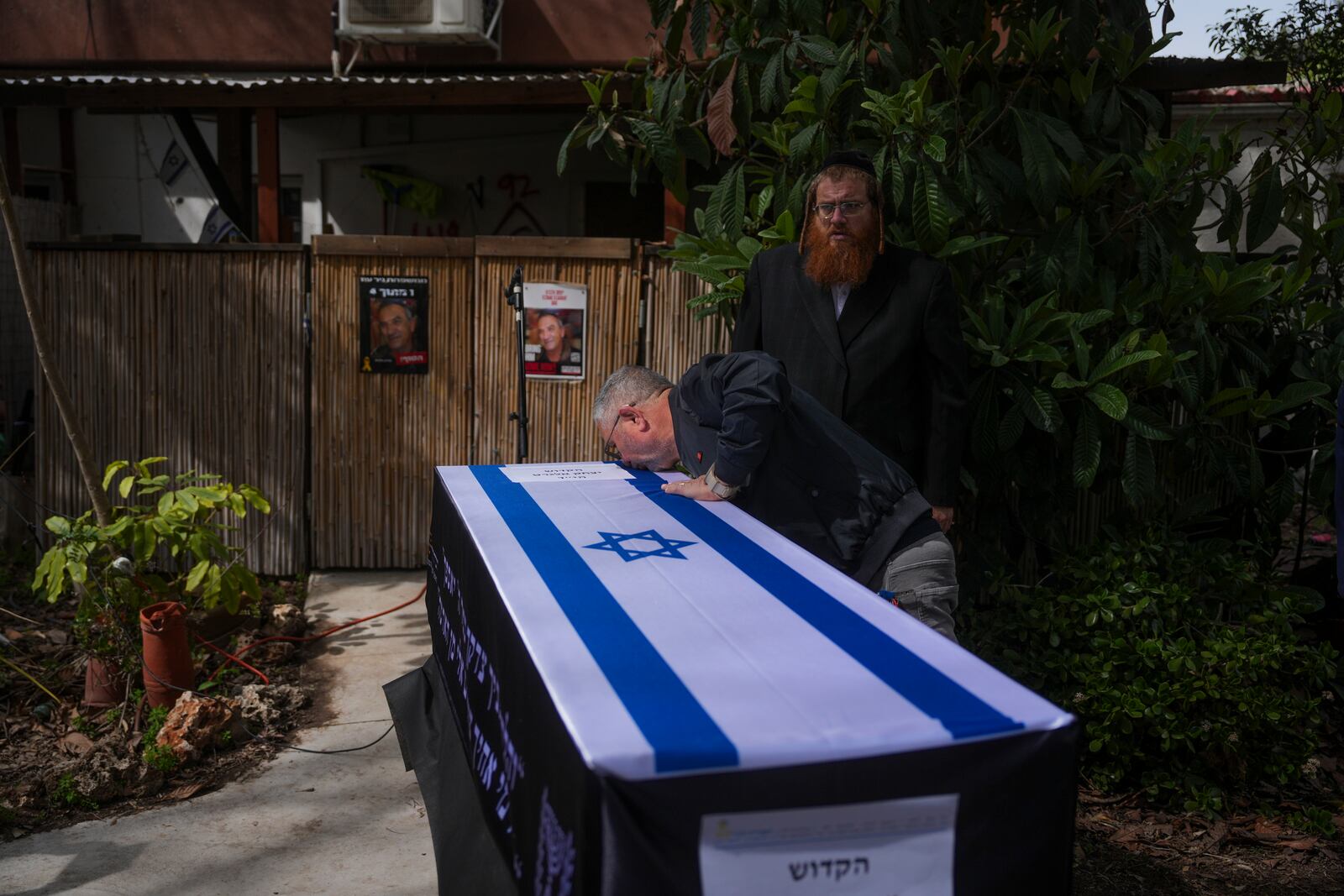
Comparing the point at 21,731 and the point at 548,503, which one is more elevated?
the point at 548,503

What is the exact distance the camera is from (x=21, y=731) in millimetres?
4445

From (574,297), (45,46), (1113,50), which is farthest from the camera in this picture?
(45,46)

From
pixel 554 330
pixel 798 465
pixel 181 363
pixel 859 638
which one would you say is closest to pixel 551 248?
pixel 554 330

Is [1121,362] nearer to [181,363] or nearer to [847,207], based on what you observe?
[847,207]

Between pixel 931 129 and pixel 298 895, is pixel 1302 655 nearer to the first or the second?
pixel 931 129

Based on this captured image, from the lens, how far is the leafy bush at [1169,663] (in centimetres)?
362

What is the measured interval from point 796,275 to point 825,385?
359 mm

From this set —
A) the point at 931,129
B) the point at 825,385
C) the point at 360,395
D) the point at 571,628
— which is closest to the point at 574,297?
the point at 360,395

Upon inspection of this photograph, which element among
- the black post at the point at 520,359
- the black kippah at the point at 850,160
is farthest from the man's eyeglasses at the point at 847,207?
the black post at the point at 520,359

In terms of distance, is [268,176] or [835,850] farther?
[268,176]

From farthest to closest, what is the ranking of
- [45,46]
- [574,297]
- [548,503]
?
[45,46]
[574,297]
[548,503]

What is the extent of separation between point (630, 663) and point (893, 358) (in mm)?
1852

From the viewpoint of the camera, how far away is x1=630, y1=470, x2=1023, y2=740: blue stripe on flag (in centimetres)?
156

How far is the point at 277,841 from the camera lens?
140 inches
